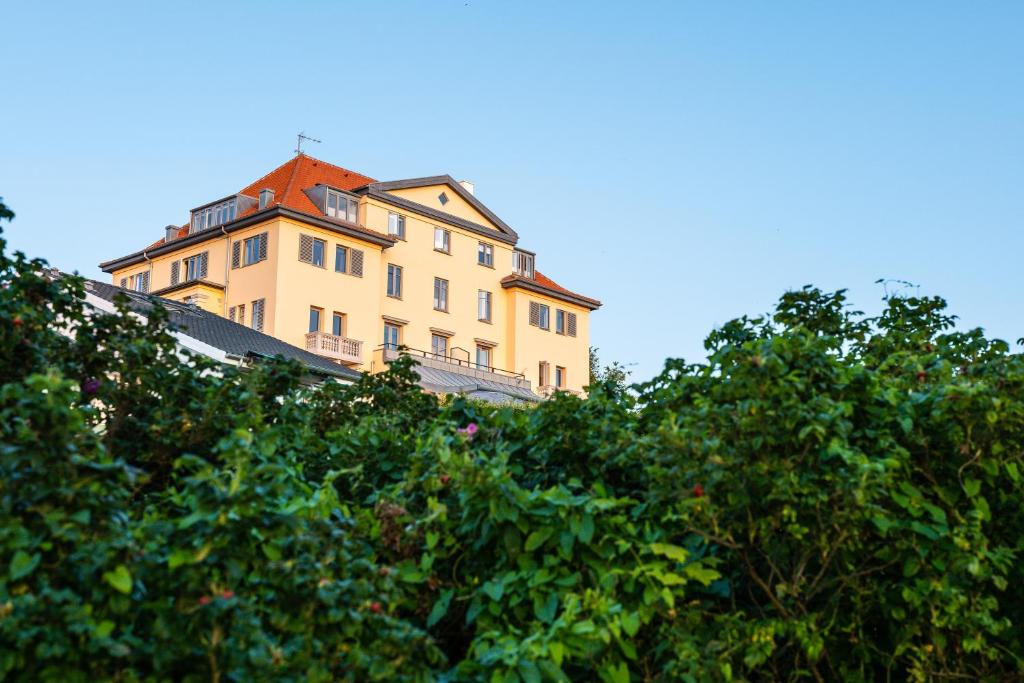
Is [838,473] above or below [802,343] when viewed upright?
below

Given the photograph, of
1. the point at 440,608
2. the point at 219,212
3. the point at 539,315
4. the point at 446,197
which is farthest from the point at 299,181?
the point at 440,608

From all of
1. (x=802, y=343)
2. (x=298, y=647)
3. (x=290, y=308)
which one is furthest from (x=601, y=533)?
(x=290, y=308)

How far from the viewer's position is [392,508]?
4.65 meters

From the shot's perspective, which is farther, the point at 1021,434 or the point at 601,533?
the point at 1021,434

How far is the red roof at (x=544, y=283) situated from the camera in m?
56.2

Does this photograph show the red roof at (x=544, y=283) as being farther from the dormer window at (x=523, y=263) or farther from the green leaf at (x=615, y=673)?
the green leaf at (x=615, y=673)

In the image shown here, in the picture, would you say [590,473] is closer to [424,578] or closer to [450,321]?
[424,578]

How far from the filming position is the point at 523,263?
2311 inches

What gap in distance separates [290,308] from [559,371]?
1737 cm

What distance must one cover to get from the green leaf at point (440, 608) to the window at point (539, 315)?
52.8 m

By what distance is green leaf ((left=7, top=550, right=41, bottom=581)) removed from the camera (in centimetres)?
309

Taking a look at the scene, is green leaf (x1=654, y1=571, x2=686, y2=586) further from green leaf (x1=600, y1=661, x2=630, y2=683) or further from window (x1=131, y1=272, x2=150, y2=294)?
window (x1=131, y1=272, x2=150, y2=294)

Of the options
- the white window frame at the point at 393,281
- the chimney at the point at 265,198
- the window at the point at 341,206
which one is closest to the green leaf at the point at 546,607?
the window at the point at 341,206

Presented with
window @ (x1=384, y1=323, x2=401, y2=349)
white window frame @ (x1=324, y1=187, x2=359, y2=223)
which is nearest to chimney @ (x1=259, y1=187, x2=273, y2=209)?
white window frame @ (x1=324, y1=187, x2=359, y2=223)
